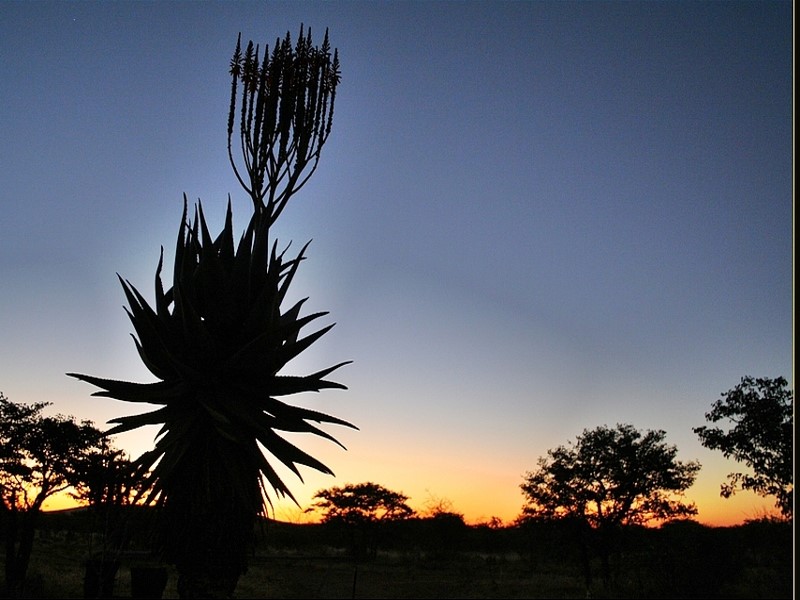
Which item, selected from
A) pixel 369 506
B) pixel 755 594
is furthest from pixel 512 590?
pixel 369 506

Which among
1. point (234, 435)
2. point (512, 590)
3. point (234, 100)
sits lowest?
point (512, 590)

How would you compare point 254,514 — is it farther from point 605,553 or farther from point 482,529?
point 482,529

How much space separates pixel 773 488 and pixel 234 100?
24.5 metres

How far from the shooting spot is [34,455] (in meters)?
25.9

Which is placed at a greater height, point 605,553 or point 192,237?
point 192,237

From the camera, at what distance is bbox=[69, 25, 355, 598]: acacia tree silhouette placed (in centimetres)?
854

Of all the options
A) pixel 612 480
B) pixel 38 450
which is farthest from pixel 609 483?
pixel 38 450

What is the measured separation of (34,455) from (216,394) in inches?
813

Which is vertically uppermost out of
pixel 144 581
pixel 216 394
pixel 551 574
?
pixel 216 394

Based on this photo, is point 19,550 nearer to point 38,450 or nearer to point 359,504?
point 38,450

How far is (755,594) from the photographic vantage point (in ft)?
Answer: 79.0

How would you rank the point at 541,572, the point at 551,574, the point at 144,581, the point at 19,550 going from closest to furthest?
the point at 144,581, the point at 19,550, the point at 551,574, the point at 541,572

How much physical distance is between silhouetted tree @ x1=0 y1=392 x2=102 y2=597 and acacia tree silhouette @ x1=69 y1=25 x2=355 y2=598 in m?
18.0

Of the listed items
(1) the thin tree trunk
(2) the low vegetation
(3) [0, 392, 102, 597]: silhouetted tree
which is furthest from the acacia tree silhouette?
(3) [0, 392, 102, 597]: silhouetted tree
